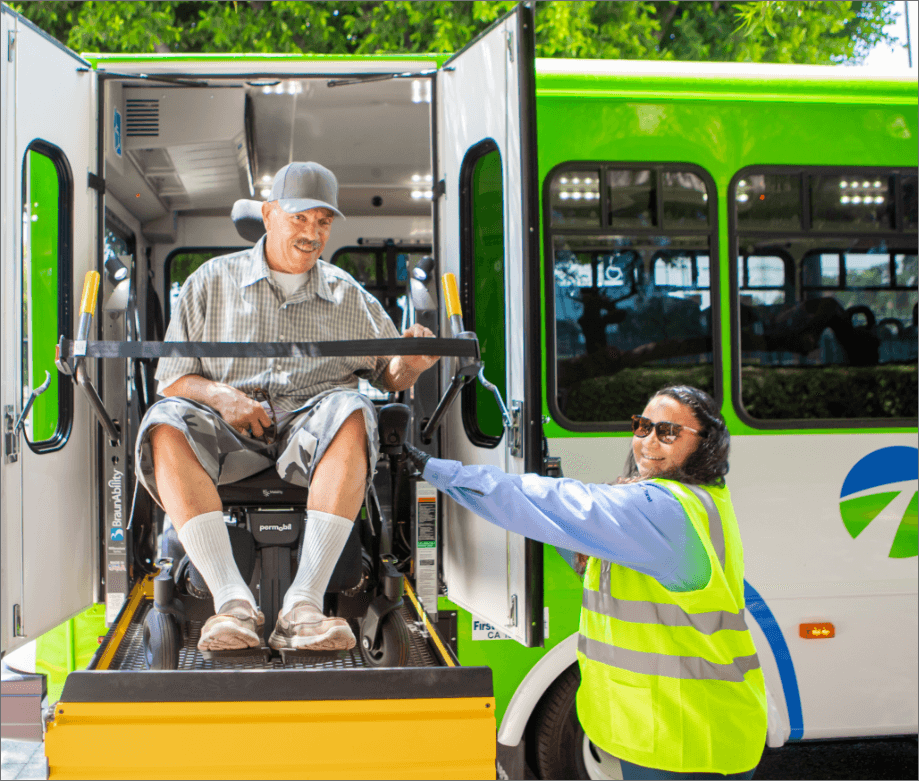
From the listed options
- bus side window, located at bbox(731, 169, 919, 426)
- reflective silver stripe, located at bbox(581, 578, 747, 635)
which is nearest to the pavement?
reflective silver stripe, located at bbox(581, 578, 747, 635)

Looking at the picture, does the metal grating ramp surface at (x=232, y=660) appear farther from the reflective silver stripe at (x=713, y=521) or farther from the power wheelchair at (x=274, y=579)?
the reflective silver stripe at (x=713, y=521)

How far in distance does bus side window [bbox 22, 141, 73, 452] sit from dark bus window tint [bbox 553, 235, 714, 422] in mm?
1844

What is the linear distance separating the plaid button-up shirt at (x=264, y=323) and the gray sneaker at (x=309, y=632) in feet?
2.92

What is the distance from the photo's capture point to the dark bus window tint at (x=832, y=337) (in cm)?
330

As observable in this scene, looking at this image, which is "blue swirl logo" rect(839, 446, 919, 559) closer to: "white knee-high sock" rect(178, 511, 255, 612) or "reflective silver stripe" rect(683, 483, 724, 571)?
"reflective silver stripe" rect(683, 483, 724, 571)

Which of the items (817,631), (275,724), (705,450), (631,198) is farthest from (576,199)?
(275,724)

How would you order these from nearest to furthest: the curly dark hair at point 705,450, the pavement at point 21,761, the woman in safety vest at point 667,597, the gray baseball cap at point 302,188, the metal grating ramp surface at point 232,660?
the woman in safety vest at point 667,597 → the curly dark hair at point 705,450 → the metal grating ramp surface at point 232,660 → the gray baseball cap at point 302,188 → the pavement at point 21,761

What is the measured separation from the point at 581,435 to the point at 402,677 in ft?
4.74

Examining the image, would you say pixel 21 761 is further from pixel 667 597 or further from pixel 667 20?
pixel 667 20

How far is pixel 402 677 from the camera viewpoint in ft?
6.61

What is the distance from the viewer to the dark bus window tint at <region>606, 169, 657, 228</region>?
3205 mm

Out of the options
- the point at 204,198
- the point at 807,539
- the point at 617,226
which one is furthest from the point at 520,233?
the point at 204,198

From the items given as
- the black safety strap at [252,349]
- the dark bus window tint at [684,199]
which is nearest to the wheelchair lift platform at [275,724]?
the black safety strap at [252,349]

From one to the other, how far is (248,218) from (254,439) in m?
1.01
